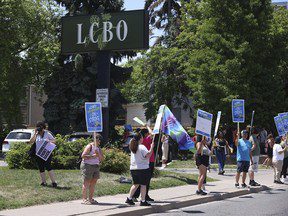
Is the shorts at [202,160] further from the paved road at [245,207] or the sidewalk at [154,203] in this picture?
the paved road at [245,207]

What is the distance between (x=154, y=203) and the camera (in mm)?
11852

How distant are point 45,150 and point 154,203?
10.5 ft

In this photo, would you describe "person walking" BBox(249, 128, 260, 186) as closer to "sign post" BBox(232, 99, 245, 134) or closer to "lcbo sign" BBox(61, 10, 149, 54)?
"sign post" BBox(232, 99, 245, 134)

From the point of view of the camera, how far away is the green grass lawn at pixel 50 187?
36.3ft

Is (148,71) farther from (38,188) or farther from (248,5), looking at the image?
(38,188)

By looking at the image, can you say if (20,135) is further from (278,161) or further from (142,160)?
(142,160)

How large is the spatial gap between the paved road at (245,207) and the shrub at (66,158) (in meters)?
4.11

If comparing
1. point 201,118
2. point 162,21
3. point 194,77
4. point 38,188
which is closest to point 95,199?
point 38,188

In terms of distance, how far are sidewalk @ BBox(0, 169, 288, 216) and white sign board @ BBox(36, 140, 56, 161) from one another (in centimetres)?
179

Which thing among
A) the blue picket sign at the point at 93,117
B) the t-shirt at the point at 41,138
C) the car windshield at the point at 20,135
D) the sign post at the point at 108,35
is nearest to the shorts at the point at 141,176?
the blue picket sign at the point at 93,117

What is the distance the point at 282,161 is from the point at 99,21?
28.6ft

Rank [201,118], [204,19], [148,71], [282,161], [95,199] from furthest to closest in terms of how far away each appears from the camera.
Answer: [148,71] < [204,19] < [282,161] < [201,118] < [95,199]

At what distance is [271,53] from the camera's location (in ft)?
94.7

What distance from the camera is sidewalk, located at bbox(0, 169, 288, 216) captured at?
10.1m
